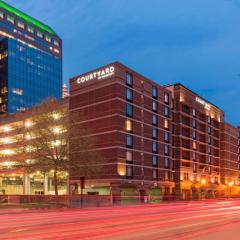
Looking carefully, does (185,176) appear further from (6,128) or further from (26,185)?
(6,128)

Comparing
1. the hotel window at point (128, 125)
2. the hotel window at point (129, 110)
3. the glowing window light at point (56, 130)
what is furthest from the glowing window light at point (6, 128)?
the glowing window light at point (56, 130)

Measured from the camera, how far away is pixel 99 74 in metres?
81.5

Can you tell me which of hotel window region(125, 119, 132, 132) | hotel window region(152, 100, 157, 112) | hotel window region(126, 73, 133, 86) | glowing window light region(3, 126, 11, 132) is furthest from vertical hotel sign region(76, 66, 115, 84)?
glowing window light region(3, 126, 11, 132)

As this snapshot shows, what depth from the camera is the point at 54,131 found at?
58938mm

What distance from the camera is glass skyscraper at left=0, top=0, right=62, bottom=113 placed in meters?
168

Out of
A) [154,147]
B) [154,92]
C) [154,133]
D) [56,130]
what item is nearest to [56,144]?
[56,130]

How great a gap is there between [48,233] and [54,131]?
37906 millimetres

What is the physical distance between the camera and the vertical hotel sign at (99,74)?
79.5m

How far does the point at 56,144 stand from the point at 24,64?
4727 inches

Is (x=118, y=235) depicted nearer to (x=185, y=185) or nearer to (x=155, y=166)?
(x=155, y=166)

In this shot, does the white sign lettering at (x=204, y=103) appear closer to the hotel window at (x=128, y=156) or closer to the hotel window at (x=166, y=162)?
the hotel window at (x=166, y=162)

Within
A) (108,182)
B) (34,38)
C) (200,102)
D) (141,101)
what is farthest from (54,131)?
(34,38)

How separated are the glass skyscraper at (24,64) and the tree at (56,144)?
101577 millimetres

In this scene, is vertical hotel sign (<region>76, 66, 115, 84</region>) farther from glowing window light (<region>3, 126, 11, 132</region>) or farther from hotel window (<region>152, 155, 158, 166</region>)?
glowing window light (<region>3, 126, 11, 132</region>)
